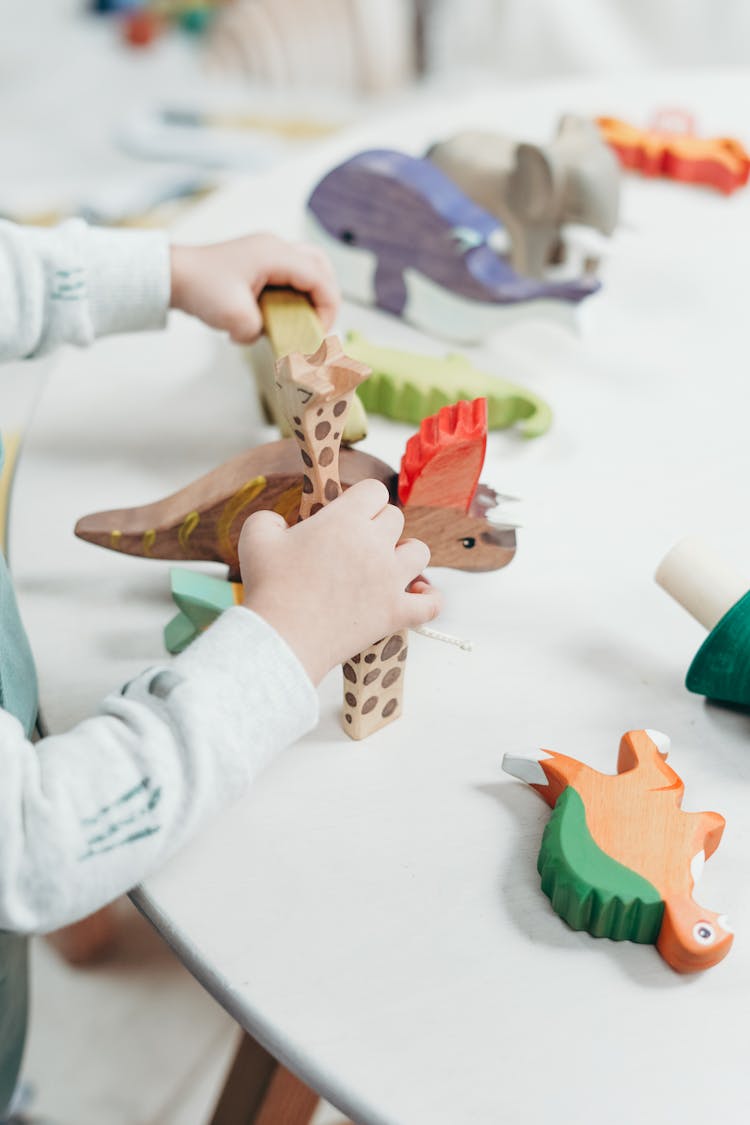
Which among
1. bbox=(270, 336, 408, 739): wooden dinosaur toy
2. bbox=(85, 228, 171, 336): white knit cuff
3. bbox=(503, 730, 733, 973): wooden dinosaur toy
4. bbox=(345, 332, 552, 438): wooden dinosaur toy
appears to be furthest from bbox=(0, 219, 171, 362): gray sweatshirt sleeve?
bbox=(503, 730, 733, 973): wooden dinosaur toy

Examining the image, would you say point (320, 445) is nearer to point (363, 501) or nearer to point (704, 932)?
point (363, 501)

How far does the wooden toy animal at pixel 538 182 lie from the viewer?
76 cm

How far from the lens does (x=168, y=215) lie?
61.8 inches

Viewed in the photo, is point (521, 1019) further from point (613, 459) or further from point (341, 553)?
point (613, 459)

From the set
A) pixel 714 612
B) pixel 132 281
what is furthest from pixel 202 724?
pixel 132 281

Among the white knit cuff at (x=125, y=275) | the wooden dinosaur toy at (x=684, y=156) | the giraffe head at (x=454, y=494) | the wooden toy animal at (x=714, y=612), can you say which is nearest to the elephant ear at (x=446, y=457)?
Result: the giraffe head at (x=454, y=494)

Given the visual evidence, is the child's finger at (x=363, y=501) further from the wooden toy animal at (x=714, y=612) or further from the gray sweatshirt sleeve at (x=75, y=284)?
the gray sweatshirt sleeve at (x=75, y=284)

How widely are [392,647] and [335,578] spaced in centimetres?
5

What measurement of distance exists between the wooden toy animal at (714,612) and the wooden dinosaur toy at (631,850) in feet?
0.15

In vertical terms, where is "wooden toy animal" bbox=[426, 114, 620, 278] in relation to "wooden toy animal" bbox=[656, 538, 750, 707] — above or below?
above

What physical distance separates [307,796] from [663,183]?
650 millimetres

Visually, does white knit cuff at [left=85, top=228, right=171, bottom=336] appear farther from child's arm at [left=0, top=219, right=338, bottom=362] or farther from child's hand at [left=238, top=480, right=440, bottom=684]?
child's hand at [left=238, top=480, right=440, bottom=684]

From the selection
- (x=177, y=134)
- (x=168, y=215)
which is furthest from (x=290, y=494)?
(x=177, y=134)

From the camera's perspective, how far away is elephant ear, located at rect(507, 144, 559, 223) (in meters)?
0.75
